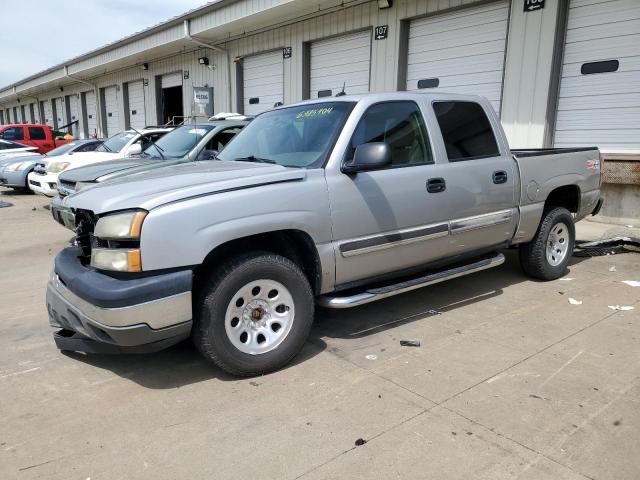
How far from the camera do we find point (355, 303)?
3.69 m

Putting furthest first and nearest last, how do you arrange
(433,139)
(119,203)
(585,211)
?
(585,211)
(433,139)
(119,203)

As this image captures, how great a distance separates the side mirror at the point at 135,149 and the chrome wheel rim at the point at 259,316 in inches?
253

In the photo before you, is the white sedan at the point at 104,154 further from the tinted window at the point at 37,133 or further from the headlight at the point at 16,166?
the tinted window at the point at 37,133

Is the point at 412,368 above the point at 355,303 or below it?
below

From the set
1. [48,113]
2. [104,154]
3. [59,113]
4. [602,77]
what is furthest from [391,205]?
[48,113]

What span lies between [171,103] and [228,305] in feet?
66.0

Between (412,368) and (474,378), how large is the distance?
0.41 m

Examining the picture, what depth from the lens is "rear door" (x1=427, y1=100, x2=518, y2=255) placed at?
14.4ft

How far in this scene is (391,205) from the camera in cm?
391

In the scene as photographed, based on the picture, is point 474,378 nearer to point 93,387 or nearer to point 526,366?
point 526,366

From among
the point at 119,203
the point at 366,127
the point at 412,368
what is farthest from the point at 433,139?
the point at 119,203

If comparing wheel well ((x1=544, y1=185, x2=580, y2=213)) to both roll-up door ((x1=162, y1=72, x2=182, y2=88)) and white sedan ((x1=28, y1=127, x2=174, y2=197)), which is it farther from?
roll-up door ((x1=162, y1=72, x2=182, y2=88))

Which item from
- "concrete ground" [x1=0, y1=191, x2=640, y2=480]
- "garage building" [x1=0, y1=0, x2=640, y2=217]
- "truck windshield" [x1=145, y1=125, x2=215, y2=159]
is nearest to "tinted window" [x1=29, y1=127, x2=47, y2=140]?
"garage building" [x1=0, y1=0, x2=640, y2=217]

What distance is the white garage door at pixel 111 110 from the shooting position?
2466 centimetres
